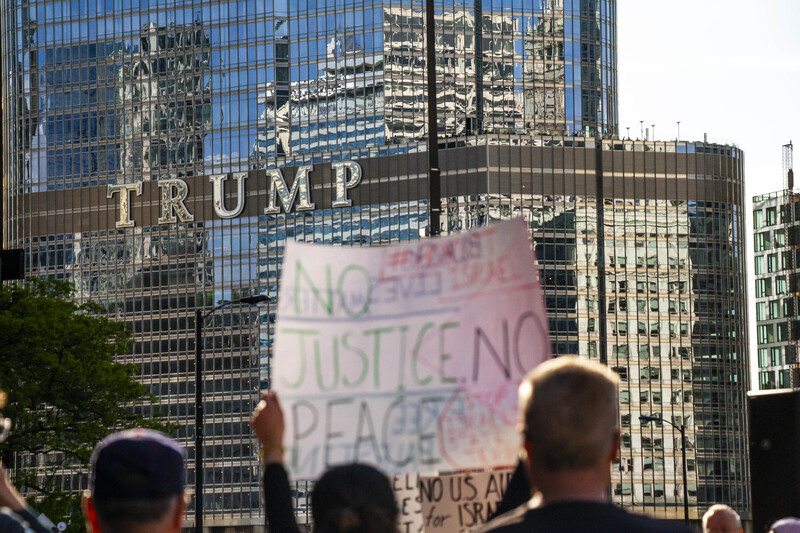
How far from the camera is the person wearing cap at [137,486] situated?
16.8 feet

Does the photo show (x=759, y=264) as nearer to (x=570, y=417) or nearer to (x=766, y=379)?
(x=766, y=379)

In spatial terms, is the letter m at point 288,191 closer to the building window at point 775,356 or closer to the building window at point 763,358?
the building window at point 775,356

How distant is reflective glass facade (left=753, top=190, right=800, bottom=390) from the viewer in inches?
6796

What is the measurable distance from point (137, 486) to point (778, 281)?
569ft

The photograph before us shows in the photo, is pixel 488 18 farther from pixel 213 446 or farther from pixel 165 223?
pixel 213 446

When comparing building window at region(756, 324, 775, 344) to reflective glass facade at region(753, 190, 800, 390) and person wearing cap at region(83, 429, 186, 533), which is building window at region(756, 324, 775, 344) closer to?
reflective glass facade at region(753, 190, 800, 390)

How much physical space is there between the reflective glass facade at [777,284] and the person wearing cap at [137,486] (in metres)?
169

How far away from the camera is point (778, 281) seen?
174 metres

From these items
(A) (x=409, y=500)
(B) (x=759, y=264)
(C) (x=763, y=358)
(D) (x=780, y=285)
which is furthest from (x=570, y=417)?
(B) (x=759, y=264)

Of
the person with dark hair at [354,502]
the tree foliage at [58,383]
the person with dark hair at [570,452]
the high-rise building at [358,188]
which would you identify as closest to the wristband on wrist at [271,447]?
the person with dark hair at [354,502]

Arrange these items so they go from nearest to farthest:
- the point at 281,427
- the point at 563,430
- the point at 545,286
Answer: the point at 563,430 → the point at 281,427 → the point at 545,286

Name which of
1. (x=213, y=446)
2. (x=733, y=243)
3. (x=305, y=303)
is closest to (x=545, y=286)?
(x=733, y=243)

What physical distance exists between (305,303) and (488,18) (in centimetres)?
13468

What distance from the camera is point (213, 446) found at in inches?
5443
